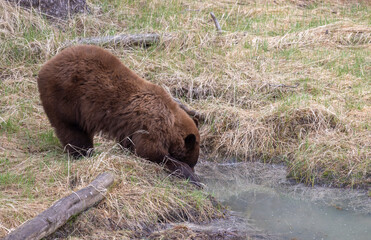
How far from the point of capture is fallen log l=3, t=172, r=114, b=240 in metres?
3.44

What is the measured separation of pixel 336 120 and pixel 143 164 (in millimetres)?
2812

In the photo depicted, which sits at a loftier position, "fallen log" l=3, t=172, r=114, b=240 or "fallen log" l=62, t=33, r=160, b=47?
"fallen log" l=62, t=33, r=160, b=47

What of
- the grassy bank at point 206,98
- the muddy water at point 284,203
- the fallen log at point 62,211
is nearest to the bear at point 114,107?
the grassy bank at point 206,98

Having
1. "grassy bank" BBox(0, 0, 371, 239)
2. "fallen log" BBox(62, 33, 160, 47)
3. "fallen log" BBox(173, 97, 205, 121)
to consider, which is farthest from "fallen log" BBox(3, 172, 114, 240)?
"fallen log" BBox(62, 33, 160, 47)

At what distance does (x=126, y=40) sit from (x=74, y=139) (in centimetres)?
319

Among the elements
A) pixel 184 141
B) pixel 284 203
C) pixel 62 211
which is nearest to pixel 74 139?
pixel 184 141

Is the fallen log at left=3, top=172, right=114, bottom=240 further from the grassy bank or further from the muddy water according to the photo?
the muddy water

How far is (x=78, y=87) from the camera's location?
213 inches

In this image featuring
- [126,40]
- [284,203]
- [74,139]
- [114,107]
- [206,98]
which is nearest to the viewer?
[284,203]

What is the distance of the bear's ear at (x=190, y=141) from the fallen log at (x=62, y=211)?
3.52 ft

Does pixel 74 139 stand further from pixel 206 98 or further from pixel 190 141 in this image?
pixel 206 98

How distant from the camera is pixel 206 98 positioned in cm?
751

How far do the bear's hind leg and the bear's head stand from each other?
0.97 meters

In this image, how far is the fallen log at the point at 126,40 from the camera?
815cm
